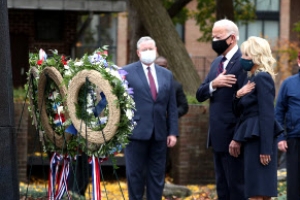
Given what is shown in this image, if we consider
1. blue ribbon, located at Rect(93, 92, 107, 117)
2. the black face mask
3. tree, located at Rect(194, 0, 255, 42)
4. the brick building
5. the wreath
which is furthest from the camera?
tree, located at Rect(194, 0, 255, 42)

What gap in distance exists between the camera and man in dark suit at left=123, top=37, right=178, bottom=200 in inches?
415

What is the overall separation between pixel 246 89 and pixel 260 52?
39cm

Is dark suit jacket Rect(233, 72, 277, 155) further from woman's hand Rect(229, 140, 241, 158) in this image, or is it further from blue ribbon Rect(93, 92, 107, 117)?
blue ribbon Rect(93, 92, 107, 117)

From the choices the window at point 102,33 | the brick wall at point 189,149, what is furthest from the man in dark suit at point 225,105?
the window at point 102,33

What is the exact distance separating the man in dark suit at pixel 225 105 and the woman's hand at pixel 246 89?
333 millimetres

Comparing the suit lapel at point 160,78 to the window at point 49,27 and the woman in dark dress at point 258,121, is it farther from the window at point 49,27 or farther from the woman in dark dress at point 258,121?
the window at point 49,27

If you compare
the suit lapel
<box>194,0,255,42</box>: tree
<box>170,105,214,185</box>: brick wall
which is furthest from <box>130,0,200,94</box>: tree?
the suit lapel

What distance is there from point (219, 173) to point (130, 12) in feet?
40.8

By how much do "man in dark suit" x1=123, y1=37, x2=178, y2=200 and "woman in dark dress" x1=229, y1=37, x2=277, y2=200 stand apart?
1383 mm

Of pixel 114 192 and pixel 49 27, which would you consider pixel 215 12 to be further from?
pixel 114 192

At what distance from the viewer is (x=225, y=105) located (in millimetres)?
9859

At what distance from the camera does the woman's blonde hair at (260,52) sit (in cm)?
922

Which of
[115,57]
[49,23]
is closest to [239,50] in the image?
[49,23]

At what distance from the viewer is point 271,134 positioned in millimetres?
9266
